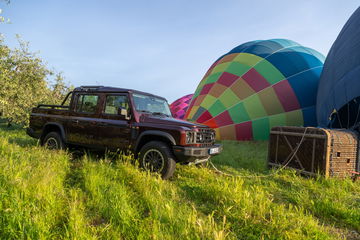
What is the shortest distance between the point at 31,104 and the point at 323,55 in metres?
17.8

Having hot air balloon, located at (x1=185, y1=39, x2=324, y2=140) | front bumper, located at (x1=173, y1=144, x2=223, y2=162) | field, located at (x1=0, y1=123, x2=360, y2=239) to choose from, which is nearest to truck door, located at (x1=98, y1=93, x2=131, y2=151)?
field, located at (x1=0, y1=123, x2=360, y2=239)

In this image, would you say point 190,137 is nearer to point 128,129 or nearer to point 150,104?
point 128,129

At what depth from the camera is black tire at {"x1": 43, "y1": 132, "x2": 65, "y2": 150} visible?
5.98 metres

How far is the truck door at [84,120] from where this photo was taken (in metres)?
5.48

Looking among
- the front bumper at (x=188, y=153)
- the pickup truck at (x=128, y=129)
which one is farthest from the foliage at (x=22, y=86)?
the front bumper at (x=188, y=153)

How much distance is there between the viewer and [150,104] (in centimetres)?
555

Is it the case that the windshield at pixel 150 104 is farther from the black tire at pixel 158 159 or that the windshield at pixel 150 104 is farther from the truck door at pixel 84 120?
the truck door at pixel 84 120

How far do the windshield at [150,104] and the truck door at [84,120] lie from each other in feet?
3.95

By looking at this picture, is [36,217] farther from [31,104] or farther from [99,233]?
[31,104]

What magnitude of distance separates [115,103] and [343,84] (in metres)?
7.37

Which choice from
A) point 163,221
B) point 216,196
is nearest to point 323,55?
point 216,196

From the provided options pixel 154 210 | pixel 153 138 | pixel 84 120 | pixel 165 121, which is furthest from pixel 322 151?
pixel 84 120

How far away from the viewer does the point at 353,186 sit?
4.35 m

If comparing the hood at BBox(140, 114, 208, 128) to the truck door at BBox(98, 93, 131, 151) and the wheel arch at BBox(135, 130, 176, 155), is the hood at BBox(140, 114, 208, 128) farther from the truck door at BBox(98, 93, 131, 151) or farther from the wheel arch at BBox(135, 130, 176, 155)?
the truck door at BBox(98, 93, 131, 151)
